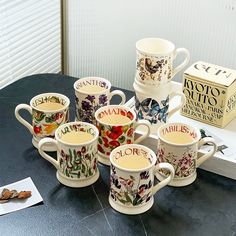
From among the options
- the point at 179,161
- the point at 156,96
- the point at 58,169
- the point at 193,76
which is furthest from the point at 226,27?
the point at 58,169

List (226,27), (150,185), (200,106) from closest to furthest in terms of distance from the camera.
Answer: (150,185) < (200,106) < (226,27)

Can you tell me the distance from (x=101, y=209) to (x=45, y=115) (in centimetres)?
25

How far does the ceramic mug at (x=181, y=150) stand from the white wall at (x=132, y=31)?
419mm

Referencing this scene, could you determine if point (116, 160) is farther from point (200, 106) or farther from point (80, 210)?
point (200, 106)

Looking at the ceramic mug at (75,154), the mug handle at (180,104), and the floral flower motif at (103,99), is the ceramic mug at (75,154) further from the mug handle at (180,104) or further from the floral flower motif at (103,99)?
the mug handle at (180,104)

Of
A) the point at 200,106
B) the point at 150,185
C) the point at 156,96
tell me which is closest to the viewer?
the point at 150,185

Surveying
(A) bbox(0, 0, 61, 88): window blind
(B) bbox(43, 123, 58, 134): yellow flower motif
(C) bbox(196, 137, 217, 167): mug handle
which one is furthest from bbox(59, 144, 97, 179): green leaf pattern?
(A) bbox(0, 0, 61, 88): window blind

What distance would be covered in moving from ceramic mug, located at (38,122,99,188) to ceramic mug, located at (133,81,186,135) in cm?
15

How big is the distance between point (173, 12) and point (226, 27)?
155 millimetres

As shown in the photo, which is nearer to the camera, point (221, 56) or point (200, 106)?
point (200, 106)

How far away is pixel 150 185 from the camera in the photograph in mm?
956

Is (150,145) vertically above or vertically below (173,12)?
below

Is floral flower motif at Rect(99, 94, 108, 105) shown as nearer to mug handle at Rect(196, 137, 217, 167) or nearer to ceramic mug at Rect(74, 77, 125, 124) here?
ceramic mug at Rect(74, 77, 125, 124)

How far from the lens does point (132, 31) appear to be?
1498 millimetres
